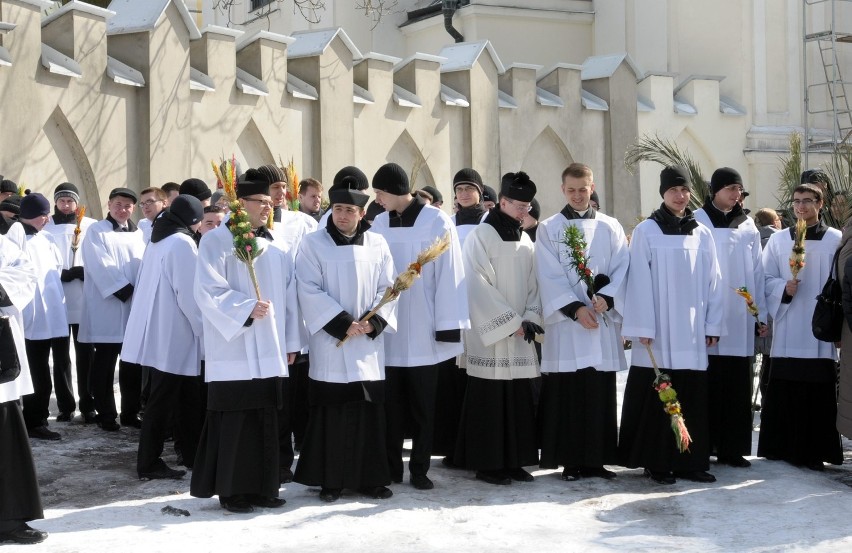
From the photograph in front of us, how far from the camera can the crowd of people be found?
746 cm

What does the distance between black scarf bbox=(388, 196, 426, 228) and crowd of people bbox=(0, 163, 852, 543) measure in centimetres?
1

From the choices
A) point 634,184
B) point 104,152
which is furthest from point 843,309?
point 634,184

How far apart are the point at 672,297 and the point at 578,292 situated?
0.65 m

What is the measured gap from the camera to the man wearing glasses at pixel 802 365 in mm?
8773

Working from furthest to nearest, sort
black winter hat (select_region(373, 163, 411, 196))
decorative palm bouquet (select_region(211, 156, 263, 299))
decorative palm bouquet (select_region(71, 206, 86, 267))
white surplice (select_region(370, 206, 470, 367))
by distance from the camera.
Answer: decorative palm bouquet (select_region(71, 206, 86, 267)) → black winter hat (select_region(373, 163, 411, 196)) → white surplice (select_region(370, 206, 470, 367)) → decorative palm bouquet (select_region(211, 156, 263, 299))

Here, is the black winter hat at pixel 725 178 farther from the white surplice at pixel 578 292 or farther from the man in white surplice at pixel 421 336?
the man in white surplice at pixel 421 336

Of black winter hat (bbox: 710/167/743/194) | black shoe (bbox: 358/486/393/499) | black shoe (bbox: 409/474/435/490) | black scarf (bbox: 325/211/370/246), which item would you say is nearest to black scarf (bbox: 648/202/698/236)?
black winter hat (bbox: 710/167/743/194)

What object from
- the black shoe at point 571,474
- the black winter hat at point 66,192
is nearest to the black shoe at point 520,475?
the black shoe at point 571,474

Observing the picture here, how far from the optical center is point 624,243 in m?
8.55

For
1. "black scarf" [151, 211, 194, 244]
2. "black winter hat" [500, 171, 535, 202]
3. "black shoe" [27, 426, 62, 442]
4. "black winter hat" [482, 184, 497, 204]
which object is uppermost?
"black winter hat" [482, 184, 497, 204]

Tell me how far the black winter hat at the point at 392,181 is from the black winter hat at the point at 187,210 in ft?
4.49

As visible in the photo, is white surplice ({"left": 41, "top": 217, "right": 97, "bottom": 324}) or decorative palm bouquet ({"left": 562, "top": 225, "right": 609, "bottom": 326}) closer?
decorative palm bouquet ({"left": 562, "top": 225, "right": 609, "bottom": 326})

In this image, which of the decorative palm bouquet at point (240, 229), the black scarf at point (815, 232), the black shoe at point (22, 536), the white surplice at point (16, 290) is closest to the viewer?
the black shoe at point (22, 536)

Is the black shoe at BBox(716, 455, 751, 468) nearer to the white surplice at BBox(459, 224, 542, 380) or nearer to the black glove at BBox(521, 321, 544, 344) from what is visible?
the white surplice at BBox(459, 224, 542, 380)
